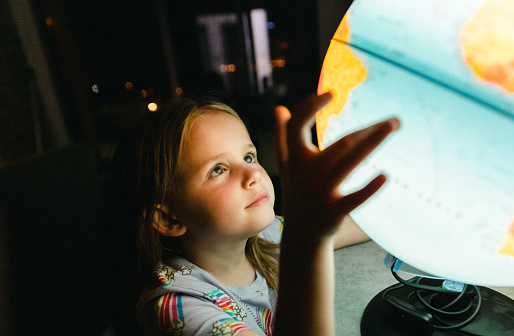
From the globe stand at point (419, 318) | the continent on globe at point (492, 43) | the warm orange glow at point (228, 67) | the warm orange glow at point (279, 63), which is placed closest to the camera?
the continent on globe at point (492, 43)

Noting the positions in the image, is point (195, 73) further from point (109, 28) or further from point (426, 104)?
point (426, 104)

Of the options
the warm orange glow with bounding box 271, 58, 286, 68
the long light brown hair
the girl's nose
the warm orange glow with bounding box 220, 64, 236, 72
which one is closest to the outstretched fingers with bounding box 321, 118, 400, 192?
the girl's nose

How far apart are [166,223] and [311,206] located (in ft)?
1.41

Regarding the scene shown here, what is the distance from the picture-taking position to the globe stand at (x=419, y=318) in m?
0.53

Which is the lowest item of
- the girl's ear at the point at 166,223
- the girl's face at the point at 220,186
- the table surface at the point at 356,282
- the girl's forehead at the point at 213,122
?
the table surface at the point at 356,282

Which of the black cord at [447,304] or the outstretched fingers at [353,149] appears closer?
the outstretched fingers at [353,149]

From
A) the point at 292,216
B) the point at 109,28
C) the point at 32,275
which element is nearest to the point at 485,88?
the point at 292,216

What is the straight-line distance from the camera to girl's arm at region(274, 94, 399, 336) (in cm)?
36

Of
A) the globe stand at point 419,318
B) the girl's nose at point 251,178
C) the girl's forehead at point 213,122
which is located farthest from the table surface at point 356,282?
the girl's forehead at point 213,122

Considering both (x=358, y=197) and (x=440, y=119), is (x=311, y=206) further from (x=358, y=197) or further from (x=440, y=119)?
(x=440, y=119)

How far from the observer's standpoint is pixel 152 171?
0.70 m

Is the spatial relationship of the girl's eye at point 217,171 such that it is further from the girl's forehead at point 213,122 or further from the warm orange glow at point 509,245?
the warm orange glow at point 509,245

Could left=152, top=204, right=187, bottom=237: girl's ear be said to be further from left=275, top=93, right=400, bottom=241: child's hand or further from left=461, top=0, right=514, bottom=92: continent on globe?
left=461, top=0, right=514, bottom=92: continent on globe

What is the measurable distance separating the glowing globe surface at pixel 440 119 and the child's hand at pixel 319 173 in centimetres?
6
